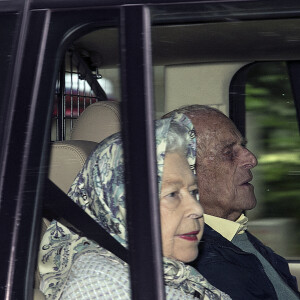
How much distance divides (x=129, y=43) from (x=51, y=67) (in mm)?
171

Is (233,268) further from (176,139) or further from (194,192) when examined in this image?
(176,139)

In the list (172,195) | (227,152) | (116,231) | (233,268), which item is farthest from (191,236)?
(227,152)

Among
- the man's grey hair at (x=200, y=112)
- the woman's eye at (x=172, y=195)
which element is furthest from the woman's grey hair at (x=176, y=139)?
the man's grey hair at (x=200, y=112)

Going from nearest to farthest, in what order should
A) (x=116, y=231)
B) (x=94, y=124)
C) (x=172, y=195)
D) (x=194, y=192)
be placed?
(x=116, y=231), (x=172, y=195), (x=194, y=192), (x=94, y=124)

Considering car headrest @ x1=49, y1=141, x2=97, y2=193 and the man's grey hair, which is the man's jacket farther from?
car headrest @ x1=49, y1=141, x2=97, y2=193

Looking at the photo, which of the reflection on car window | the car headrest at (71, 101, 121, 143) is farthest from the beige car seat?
the reflection on car window

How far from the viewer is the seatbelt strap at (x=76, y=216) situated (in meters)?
1.54

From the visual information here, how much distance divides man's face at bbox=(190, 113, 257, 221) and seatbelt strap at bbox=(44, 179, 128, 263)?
91 centimetres

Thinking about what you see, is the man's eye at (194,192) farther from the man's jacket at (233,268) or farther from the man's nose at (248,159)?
the man's nose at (248,159)

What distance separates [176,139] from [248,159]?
2.01 feet

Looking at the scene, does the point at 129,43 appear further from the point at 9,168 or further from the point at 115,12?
the point at 9,168

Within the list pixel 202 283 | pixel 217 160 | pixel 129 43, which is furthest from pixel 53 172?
pixel 217 160

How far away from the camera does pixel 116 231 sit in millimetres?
1547

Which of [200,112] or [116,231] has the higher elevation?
[200,112]
